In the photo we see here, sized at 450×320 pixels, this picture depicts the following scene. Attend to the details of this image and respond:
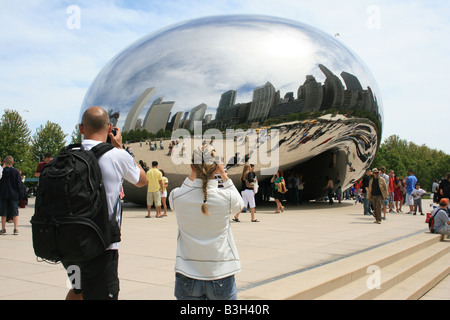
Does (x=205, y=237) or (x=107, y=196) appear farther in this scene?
(x=205, y=237)

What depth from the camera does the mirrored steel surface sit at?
12688 millimetres

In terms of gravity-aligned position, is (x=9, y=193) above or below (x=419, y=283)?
above

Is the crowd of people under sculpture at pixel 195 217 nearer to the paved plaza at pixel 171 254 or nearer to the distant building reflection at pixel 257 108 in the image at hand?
the paved plaza at pixel 171 254

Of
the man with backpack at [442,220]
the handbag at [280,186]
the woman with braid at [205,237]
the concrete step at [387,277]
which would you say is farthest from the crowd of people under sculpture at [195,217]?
the handbag at [280,186]

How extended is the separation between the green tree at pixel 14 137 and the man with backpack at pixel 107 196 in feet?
132

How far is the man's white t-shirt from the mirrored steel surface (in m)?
9.96

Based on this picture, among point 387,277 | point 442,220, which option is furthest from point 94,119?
point 442,220

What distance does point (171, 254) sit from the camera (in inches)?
239

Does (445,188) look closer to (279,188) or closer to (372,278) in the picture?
(279,188)

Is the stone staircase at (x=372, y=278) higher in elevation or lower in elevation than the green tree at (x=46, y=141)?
lower

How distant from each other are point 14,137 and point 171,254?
39.1 m

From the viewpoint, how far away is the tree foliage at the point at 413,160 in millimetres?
67625

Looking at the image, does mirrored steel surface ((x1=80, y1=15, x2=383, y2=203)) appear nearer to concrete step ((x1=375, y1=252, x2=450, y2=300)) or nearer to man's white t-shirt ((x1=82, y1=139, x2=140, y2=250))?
concrete step ((x1=375, y1=252, x2=450, y2=300))
